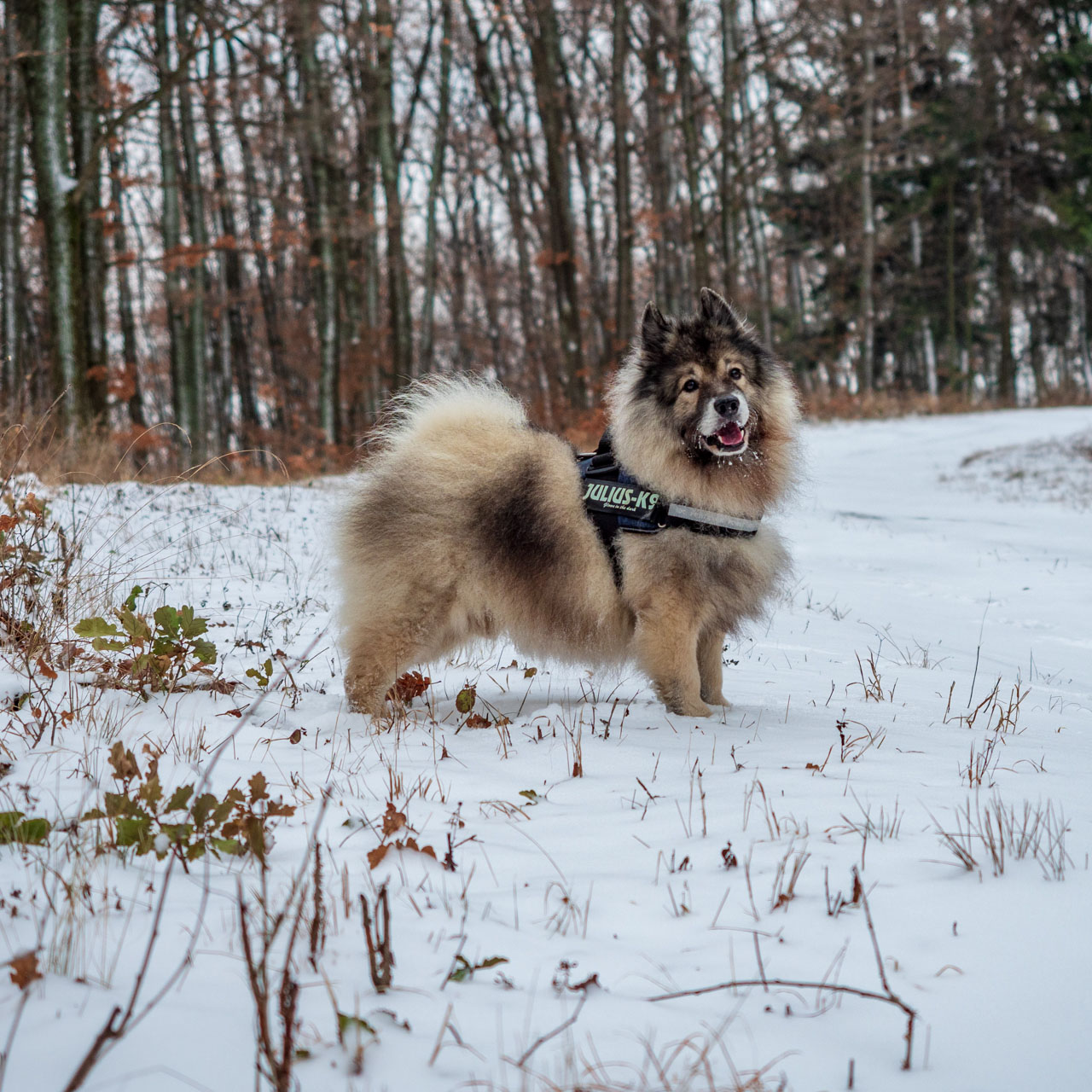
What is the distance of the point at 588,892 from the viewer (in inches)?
89.4

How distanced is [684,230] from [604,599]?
22.1m

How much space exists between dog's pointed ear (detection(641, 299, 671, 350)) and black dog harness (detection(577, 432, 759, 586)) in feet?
2.15

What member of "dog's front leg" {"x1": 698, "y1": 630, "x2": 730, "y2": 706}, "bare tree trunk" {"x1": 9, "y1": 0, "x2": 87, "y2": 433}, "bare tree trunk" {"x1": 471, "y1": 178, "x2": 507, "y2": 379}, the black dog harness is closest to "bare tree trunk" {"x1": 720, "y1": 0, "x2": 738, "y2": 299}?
"bare tree trunk" {"x1": 9, "y1": 0, "x2": 87, "y2": 433}

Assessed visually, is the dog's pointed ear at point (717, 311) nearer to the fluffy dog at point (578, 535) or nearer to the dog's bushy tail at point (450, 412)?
the fluffy dog at point (578, 535)

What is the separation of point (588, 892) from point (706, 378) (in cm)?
264

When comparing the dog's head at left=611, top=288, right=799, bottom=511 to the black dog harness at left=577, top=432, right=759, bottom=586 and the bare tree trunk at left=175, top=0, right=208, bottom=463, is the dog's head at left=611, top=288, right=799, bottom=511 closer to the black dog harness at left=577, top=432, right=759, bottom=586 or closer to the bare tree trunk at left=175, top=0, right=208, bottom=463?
the black dog harness at left=577, top=432, right=759, bottom=586

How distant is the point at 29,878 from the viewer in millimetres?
2186

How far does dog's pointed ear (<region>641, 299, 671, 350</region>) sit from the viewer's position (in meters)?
4.32

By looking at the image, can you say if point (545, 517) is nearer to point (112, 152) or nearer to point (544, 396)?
point (544, 396)

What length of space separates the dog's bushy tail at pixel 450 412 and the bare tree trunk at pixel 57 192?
24.2 ft

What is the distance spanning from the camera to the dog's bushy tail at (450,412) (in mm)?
4320

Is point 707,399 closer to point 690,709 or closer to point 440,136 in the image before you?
point 690,709

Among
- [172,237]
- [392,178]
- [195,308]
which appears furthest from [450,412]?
[195,308]

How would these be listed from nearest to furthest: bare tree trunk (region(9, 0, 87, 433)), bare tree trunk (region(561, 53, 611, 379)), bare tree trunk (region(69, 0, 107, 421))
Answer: bare tree trunk (region(9, 0, 87, 433)) → bare tree trunk (region(69, 0, 107, 421)) → bare tree trunk (region(561, 53, 611, 379))
